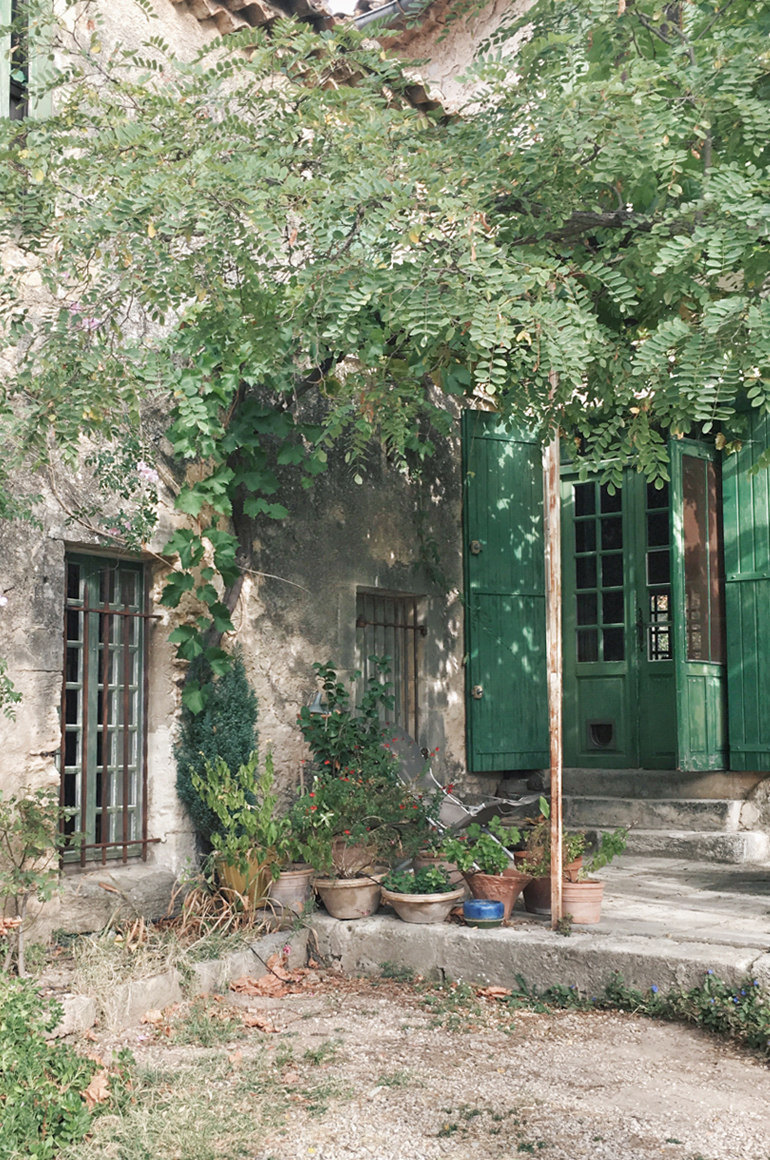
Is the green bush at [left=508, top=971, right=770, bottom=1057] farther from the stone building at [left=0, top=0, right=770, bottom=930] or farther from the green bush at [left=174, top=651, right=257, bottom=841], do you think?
the stone building at [left=0, top=0, right=770, bottom=930]

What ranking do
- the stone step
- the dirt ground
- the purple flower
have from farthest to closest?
the stone step < the purple flower < the dirt ground

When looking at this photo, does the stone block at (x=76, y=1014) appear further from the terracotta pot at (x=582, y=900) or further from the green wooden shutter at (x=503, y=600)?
the green wooden shutter at (x=503, y=600)

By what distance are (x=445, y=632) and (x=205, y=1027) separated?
379 cm

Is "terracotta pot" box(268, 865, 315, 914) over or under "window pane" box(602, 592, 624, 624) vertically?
under

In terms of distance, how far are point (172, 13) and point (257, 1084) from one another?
5.75 m

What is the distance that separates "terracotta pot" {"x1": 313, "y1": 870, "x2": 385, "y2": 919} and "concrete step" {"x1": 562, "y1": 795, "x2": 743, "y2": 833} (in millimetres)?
2449

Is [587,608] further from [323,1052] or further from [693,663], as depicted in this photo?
[323,1052]

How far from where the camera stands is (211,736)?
5.77m

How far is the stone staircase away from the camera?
279 inches

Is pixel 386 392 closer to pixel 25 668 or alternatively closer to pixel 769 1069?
pixel 25 668

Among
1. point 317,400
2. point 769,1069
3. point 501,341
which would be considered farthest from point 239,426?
point 769,1069

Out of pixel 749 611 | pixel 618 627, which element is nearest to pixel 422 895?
pixel 749 611

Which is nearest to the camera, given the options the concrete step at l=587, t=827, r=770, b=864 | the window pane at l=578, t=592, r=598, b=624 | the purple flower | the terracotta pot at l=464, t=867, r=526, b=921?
the terracotta pot at l=464, t=867, r=526, b=921

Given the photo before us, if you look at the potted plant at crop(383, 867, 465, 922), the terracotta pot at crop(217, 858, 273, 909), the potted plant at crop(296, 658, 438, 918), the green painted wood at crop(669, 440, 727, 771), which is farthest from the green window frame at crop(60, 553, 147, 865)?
the green painted wood at crop(669, 440, 727, 771)
